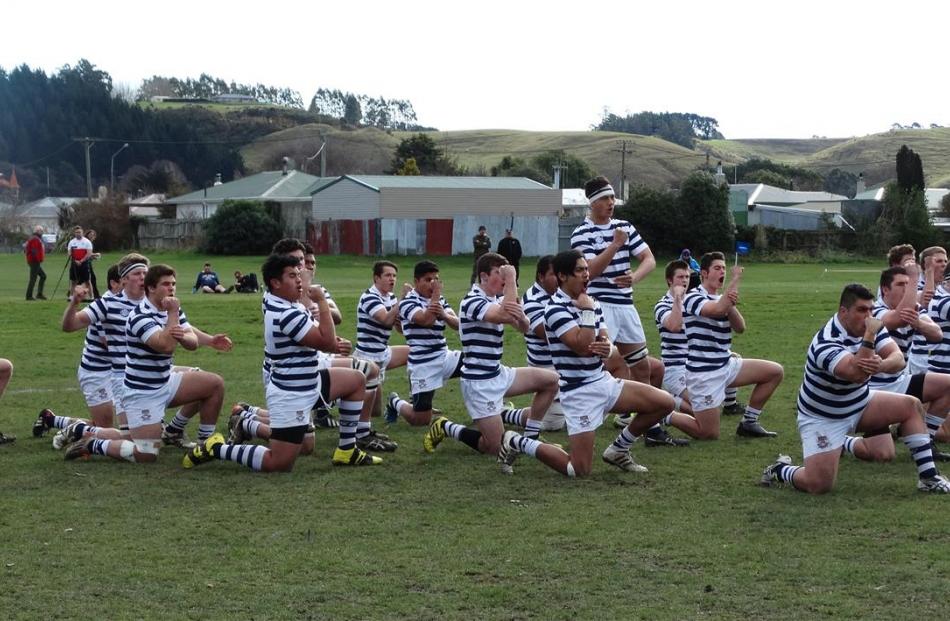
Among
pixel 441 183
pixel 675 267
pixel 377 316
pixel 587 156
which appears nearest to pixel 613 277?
pixel 675 267

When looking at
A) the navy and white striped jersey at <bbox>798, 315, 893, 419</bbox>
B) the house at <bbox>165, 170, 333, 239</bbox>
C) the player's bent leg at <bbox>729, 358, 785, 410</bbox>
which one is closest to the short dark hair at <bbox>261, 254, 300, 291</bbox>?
the navy and white striped jersey at <bbox>798, 315, 893, 419</bbox>

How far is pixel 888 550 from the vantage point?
7410 millimetres

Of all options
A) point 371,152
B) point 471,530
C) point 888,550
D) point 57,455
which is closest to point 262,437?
point 57,455

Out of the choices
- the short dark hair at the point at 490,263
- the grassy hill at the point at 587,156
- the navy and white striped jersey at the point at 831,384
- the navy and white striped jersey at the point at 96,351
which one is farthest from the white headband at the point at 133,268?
the grassy hill at the point at 587,156

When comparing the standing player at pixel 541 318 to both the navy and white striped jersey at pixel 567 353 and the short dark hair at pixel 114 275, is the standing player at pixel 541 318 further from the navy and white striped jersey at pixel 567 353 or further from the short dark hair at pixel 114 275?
the short dark hair at pixel 114 275

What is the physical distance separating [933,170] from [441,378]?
7154 inches

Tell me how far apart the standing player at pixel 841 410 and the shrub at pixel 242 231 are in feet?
184

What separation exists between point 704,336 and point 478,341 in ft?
8.57

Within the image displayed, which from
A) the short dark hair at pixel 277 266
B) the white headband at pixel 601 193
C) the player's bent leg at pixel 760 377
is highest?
the white headband at pixel 601 193

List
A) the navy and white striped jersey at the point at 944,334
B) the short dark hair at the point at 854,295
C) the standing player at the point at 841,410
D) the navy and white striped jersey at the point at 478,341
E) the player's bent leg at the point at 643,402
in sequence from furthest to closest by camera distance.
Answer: the navy and white striped jersey at the point at 944,334 < the navy and white striped jersey at the point at 478,341 < the player's bent leg at the point at 643,402 < the standing player at the point at 841,410 < the short dark hair at the point at 854,295

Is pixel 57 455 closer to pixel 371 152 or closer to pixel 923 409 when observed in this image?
pixel 923 409

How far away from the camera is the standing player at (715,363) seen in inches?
461

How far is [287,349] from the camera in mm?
9969

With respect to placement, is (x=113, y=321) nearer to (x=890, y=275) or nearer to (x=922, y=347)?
(x=890, y=275)
